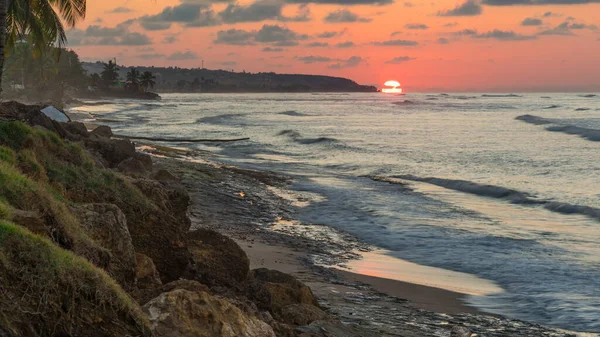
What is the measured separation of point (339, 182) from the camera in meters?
29.1

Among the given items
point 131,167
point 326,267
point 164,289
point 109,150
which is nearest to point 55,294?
point 164,289

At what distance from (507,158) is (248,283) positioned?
34.2 meters

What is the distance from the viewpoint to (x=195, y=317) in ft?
22.0

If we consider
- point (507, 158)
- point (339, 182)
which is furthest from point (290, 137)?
point (339, 182)

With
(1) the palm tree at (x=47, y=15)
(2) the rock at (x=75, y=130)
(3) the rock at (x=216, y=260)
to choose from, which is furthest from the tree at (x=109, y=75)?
(3) the rock at (x=216, y=260)

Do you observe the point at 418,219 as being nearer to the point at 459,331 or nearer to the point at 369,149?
the point at 459,331

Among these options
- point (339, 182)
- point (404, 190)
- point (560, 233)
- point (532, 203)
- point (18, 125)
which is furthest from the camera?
point (339, 182)

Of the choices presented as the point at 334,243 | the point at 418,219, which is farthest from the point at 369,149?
the point at 334,243

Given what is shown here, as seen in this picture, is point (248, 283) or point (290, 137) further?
point (290, 137)

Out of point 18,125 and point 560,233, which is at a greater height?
point 18,125

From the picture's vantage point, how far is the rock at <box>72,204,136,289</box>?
7.86 m

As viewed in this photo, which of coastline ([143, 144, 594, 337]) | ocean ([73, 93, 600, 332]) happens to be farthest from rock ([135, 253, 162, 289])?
ocean ([73, 93, 600, 332])

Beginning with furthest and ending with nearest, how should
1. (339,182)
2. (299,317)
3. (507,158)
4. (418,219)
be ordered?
1. (507,158)
2. (339,182)
3. (418,219)
4. (299,317)

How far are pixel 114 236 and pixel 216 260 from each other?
2.32 meters
